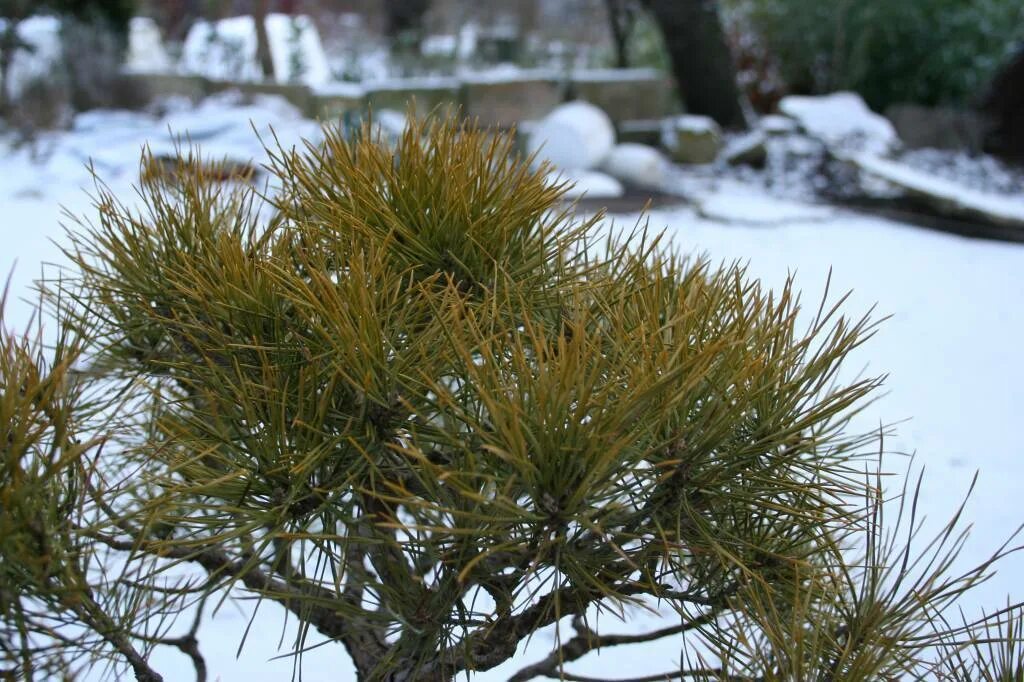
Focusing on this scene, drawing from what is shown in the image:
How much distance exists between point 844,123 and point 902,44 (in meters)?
1.63

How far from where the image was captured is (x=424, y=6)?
10.7 m

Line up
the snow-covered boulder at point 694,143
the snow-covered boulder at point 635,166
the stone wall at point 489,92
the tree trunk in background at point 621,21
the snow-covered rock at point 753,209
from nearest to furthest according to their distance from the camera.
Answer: the snow-covered rock at point 753,209 → the snow-covered boulder at point 635,166 → the stone wall at point 489,92 → the snow-covered boulder at point 694,143 → the tree trunk in background at point 621,21

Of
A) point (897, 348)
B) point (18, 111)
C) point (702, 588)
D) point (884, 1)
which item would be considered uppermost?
point (884, 1)

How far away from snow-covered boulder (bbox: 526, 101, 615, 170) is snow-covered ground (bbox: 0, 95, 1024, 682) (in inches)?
27.8

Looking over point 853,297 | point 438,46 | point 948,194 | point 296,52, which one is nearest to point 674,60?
point 438,46

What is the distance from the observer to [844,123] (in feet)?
23.5

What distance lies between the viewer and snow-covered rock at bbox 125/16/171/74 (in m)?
7.90

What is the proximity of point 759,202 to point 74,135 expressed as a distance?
4399 millimetres

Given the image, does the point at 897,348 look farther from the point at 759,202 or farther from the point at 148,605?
the point at 148,605

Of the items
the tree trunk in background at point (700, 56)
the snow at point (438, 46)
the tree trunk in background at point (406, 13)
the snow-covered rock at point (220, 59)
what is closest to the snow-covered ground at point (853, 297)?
the snow-covered rock at point (220, 59)

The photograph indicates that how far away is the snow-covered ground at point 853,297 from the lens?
2094 mm

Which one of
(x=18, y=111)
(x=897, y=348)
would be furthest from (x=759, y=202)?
(x=18, y=111)

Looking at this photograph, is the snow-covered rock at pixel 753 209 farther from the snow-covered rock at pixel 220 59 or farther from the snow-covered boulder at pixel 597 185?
the snow-covered rock at pixel 220 59

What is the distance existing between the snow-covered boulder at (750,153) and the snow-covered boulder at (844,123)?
1.67ft
